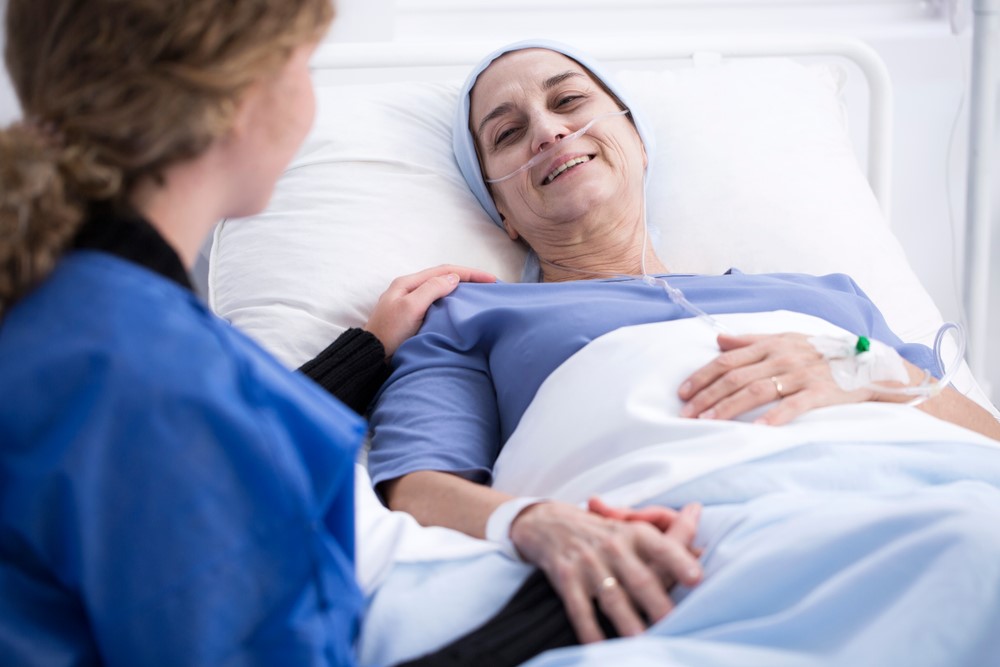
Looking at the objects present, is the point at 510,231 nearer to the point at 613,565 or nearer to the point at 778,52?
the point at 778,52

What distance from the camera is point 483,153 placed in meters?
1.95

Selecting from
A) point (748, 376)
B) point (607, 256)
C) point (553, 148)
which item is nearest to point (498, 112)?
point (553, 148)

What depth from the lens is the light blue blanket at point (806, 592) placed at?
0.90 meters

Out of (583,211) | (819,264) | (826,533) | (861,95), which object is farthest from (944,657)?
(861,95)

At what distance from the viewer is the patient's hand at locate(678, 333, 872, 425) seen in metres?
1.33

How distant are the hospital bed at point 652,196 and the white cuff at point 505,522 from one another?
61 cm

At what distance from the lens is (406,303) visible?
1.68m

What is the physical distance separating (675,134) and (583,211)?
1.49 ft

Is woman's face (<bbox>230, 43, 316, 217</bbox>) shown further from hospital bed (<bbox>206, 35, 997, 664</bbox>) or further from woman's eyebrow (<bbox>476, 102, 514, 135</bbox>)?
woman's eyebrow (<bbox>476, 102, 514, 135</bbox>)

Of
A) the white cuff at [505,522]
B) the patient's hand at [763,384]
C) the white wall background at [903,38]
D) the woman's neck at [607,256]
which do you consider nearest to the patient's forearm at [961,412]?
the patient's hand at [763,384]

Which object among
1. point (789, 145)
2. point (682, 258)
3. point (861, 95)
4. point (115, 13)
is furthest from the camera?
point (861, 95)

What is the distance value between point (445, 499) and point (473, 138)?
0.87m

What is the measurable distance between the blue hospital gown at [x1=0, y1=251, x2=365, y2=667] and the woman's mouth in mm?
1040

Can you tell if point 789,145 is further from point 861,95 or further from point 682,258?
point 861,95
